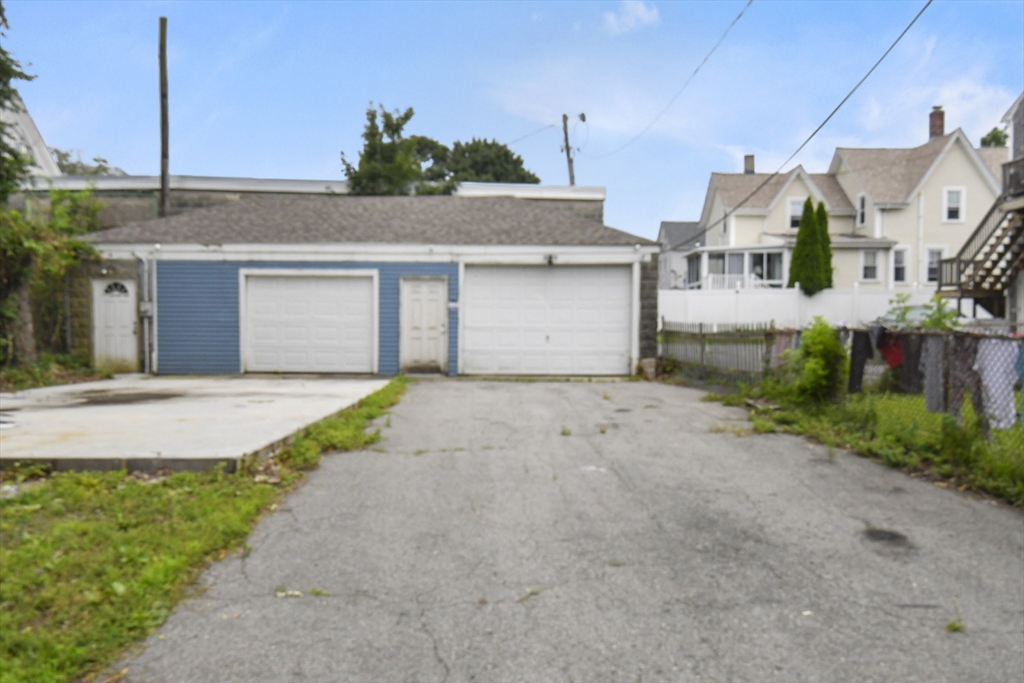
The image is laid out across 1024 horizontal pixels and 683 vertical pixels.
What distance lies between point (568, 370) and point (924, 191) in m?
26.1

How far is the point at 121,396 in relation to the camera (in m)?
12.6

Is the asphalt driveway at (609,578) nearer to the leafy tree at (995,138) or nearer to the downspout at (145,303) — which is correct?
the downspout at (145,303)

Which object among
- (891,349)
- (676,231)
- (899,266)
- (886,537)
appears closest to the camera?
(886,537)

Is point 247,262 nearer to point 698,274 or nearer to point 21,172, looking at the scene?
point 21,172

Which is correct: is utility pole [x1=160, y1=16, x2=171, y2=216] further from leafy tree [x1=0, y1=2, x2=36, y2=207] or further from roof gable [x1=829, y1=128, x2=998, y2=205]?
roof gable [x1=829, y1=128, x2=998, y2=205]

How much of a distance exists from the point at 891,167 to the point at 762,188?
5782mm

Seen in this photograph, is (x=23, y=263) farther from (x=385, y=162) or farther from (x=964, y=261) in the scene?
(x=964, y=261)

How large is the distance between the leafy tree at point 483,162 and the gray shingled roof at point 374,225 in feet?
111

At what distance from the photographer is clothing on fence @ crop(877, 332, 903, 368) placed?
8.95 metres

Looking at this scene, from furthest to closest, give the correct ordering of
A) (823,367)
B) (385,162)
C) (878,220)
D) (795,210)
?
(795,210)
(878,220)
(385,162)
(823,367)

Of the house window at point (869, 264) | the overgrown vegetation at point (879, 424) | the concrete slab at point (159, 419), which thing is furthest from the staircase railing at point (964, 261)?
the concrete slab at point (159, 419)

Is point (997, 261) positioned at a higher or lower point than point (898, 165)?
lower

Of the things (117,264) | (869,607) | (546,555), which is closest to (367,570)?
(546,555)

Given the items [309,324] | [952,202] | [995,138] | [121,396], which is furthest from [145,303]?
[995,138]
